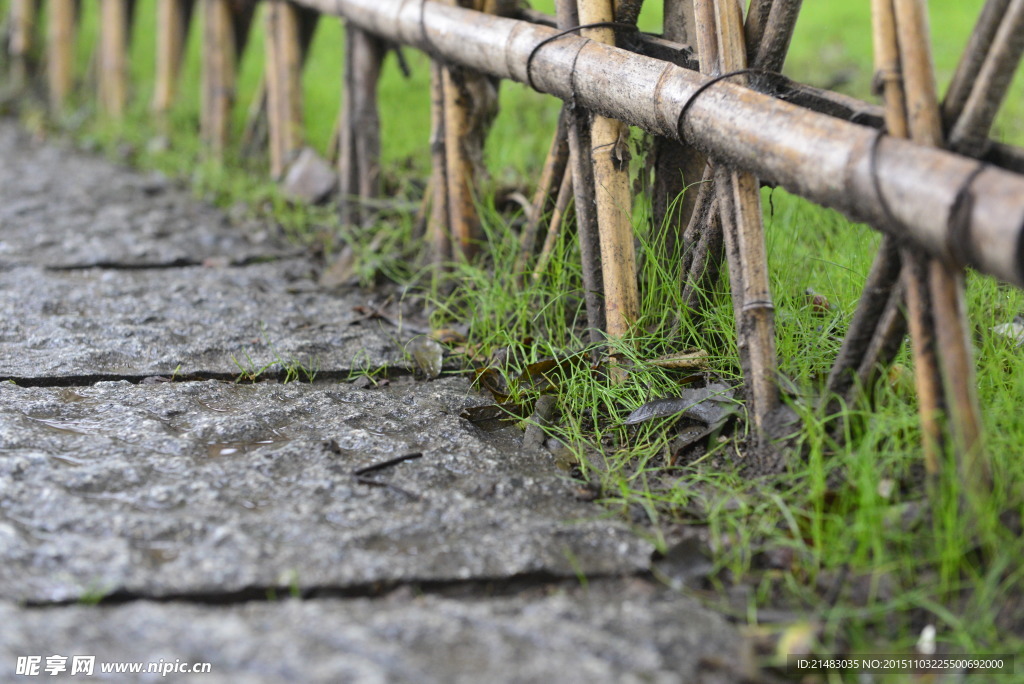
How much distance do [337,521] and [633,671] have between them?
62cm

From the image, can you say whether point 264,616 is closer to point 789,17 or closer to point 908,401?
point 908,401

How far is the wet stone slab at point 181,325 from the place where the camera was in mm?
2314

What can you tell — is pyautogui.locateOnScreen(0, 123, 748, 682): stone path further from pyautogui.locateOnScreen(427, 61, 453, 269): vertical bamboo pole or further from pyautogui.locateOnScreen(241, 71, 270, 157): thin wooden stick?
pyautogui.locateOnScreen(241, 71, 270, 157): thin wooden stick

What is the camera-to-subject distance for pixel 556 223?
2.39 metres

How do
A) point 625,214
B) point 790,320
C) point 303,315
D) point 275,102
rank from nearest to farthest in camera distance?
point 790,320 < point 625,214 < point 303,315 < point 275,102

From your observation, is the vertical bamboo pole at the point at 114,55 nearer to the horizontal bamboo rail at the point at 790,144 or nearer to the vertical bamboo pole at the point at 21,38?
the vertical bamboo pole at the point at 21,38

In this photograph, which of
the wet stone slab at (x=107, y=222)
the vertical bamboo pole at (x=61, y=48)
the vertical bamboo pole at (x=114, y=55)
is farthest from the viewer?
the vertical bamboo pole at (x=61, y=48)

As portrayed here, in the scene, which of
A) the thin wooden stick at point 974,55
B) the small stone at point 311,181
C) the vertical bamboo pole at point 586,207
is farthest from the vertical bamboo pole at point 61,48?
the thin wooden stick at point 974,55

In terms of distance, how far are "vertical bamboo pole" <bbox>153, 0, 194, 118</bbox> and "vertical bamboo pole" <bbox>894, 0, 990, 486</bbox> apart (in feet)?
14.7

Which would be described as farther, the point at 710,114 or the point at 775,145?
the point at 710,114

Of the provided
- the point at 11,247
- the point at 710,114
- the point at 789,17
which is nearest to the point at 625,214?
the point at 710,114

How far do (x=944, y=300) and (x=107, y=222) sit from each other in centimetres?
325

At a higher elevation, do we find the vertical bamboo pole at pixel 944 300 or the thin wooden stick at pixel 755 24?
the thin wooden stick at pixel 755 24

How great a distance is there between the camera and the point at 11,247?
3223mm
